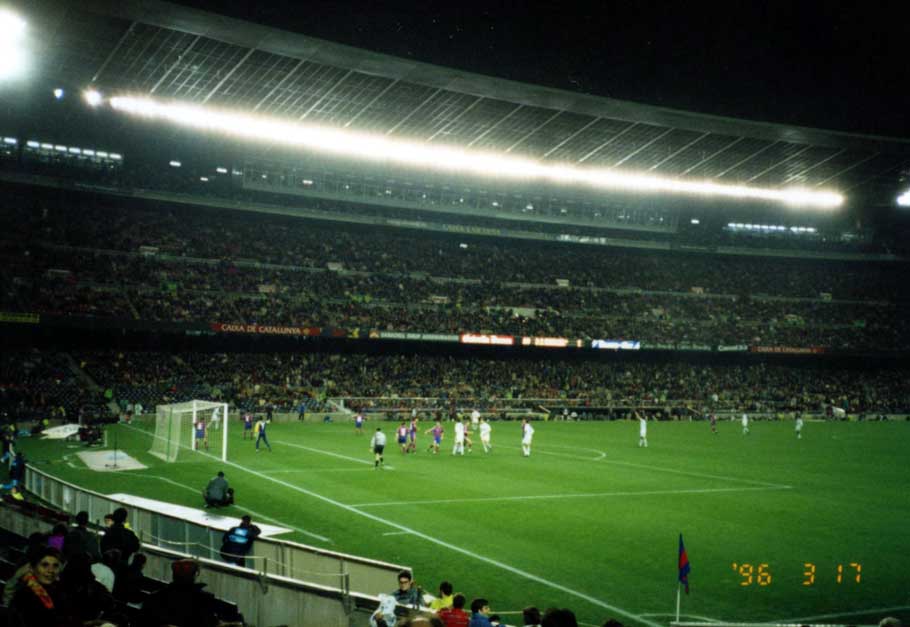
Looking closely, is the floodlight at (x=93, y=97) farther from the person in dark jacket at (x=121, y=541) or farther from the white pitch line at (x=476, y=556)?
the person in dark jacket at (x=121, y=541)

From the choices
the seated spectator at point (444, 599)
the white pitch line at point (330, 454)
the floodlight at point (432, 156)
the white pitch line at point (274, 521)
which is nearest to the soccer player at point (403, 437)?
the white pitch line at point (330, 454)

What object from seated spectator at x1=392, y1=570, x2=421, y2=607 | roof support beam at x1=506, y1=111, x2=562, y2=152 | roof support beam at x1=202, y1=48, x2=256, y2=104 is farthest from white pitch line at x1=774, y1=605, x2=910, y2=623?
roof support beam at x1=506, y1=111, x2=562, y2=152

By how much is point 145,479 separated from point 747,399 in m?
58.7

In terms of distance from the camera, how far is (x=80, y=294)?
179ft

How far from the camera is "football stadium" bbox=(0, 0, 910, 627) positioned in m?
13.9

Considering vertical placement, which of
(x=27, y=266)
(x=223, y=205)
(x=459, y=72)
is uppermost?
(x=459, y=72)

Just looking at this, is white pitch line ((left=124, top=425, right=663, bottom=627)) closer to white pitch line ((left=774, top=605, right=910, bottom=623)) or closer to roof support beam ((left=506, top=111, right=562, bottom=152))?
white pitch line ((left=774, top=605, right=910, bottom=623))

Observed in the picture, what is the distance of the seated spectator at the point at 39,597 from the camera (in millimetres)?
→ 6656

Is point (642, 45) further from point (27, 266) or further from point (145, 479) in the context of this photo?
point (27, 266)

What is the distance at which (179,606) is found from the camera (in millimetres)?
6629

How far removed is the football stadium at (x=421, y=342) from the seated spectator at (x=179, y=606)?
2 centimetres

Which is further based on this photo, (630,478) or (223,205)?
(223,205)

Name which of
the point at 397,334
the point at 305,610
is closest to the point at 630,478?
the point at 305,610

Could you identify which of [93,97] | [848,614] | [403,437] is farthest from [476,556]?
[93,97]
